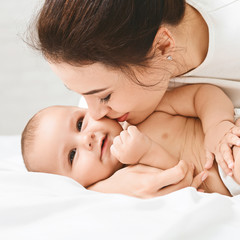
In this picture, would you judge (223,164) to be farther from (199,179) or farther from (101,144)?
(101,144)

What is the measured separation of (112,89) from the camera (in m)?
1.10

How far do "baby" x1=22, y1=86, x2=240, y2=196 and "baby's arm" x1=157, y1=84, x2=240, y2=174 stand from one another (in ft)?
0.11

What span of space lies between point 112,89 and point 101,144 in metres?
0.21

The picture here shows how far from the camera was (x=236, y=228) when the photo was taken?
77 centimetres

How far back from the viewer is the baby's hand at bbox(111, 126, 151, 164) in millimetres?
1131

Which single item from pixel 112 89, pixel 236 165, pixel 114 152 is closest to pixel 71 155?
pixel 114 152

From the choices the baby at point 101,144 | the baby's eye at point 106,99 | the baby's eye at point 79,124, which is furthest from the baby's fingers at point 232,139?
the baby's eye at point 79,124

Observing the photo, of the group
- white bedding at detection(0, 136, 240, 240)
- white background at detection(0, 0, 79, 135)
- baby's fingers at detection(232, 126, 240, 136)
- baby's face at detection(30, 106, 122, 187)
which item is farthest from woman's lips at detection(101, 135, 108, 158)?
white background at detection(0, 0, 79, 135)

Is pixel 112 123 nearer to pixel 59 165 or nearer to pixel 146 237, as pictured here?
pixel 59 165

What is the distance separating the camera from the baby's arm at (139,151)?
1133 mm

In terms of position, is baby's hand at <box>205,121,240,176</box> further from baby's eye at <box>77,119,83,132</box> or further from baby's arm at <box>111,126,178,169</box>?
baby's eye at <box>77,119,83,132</box>

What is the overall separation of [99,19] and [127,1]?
83mm

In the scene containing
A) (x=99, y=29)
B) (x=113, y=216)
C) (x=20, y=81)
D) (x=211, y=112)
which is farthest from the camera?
(x=20, y=81)

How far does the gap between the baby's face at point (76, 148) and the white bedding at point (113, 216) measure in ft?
0.78
